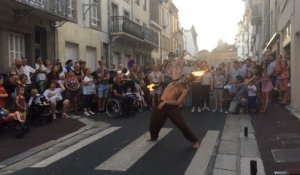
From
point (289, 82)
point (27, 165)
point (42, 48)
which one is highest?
point (42, 48)

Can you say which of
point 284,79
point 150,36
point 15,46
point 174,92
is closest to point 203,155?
point 174,92

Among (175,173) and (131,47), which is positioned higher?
(131,47)

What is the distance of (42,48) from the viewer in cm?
1838

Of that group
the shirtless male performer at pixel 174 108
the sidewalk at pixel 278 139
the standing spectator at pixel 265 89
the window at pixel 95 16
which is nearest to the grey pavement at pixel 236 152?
the sidewalk at pixel 278 139

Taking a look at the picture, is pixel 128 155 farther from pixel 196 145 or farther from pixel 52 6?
pixel 52 6

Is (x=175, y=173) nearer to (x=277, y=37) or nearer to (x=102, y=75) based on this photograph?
(x=102, y=75)

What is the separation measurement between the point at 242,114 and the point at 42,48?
27.3ft

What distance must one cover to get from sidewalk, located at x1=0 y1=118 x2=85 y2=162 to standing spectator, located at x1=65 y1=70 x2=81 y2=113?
4.74 ft

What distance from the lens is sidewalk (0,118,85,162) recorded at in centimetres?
945

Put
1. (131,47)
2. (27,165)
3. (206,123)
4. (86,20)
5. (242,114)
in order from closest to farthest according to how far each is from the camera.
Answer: (27,165), (206,123), (242,114), (86,20), (131,47)

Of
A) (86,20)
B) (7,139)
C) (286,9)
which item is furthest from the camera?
(86,20)

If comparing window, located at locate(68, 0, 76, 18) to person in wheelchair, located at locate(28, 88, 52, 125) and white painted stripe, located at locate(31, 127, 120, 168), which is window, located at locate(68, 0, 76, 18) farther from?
white painted stripe, located at locate(31, 127, 120, 168)

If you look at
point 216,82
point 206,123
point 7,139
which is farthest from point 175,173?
point 216,82

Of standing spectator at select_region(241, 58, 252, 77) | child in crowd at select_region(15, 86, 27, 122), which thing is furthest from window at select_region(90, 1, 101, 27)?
child in crowd at select_region(15, 86, 27, 122)
